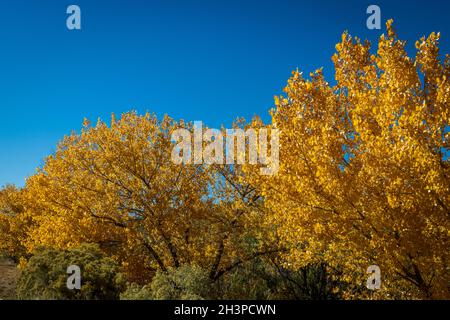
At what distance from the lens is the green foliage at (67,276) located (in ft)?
39.1

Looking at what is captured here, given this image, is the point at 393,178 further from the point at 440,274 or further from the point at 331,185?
the point at 440,274

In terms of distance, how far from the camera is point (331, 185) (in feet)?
28.7

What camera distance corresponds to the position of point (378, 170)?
8320 mm

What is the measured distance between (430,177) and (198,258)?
10.3m

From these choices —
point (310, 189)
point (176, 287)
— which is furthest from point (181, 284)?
point (310, 189)

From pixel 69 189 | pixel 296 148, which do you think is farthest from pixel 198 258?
pixel 296 148

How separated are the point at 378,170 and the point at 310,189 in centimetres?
169

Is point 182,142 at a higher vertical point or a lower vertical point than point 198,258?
higher

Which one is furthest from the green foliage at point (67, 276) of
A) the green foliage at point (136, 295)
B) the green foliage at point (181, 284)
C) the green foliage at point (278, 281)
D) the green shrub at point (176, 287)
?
the green foliage at point (278, 281)

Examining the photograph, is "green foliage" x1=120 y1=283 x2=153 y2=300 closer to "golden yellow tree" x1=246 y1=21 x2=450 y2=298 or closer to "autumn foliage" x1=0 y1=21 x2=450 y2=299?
"autumn foliage" x1=0 y1=21 x2=450 y2=299

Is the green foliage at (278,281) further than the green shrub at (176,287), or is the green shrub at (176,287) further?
the green foliage at (278,281)

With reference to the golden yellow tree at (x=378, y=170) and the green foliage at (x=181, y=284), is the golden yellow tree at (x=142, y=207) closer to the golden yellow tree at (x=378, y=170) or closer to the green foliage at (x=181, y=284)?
the green foliage at (x=181, y=284)

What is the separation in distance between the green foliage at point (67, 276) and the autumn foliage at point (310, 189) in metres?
1.72

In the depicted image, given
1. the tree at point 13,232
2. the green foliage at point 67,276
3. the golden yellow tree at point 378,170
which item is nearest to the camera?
the golden yellow tree at point 378,170
